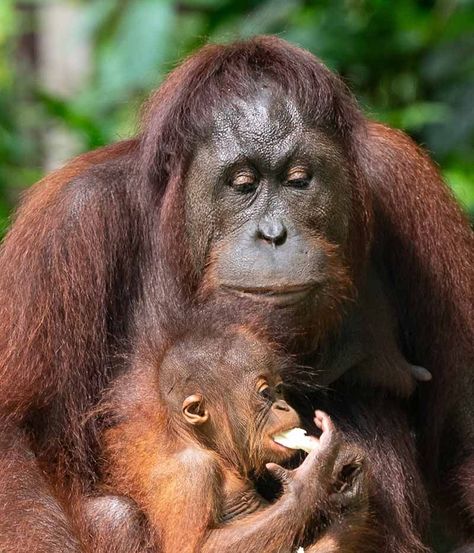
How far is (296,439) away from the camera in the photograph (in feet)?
14.4

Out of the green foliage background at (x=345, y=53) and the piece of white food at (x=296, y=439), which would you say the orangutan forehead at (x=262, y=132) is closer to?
the piece of white food at (x=296, y=439)

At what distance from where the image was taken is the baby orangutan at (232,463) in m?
4.18

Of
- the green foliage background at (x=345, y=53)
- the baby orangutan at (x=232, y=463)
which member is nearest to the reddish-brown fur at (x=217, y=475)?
the baby orangutan at (x=232, y=463)

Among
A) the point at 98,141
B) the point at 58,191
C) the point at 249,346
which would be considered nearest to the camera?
the point at 249,346

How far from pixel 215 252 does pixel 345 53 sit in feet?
12.9

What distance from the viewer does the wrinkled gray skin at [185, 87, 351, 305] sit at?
4.33 meters

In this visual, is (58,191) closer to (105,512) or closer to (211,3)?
(105,512)

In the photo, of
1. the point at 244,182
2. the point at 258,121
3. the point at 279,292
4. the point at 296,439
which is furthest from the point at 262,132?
the point at 296,439

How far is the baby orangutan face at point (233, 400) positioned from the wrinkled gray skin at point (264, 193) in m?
0.22

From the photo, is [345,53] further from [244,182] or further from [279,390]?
[279,390]

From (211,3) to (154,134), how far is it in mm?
3900

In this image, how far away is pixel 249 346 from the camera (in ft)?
14.5

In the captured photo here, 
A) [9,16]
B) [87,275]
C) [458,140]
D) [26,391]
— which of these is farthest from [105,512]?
[9,16]

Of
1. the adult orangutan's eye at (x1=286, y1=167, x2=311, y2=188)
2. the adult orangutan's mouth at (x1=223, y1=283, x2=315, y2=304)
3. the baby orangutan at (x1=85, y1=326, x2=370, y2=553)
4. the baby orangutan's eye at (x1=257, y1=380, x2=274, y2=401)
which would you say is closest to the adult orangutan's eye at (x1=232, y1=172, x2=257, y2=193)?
the adult orangutan's eye at (x1=286, y1=167, x2=311, y2=188)
